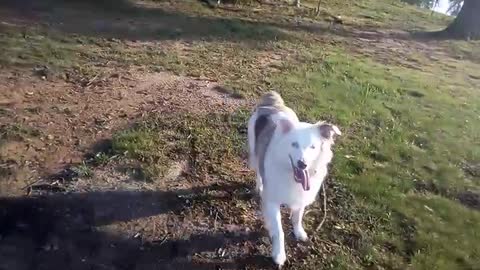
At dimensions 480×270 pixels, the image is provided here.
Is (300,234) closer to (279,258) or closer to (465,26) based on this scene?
(279,258)

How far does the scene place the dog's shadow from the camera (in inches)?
167

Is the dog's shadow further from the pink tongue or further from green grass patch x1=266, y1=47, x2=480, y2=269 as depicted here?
green grass patch x1=266, y1=47, x2=480, y2=269

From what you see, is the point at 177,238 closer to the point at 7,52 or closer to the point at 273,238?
the point at 273,238

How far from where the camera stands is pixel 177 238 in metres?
4.64

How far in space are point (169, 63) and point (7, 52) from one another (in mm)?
2478

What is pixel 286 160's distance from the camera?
4055 mm

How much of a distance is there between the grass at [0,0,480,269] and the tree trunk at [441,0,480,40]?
2.43 feet

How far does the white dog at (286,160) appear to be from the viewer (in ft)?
12.9

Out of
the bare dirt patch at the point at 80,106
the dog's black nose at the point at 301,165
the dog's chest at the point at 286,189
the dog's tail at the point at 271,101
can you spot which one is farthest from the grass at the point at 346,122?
the dog's black nose at the point at 301,165

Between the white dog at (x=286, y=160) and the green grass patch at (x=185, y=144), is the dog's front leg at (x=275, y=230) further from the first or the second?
the green grass patch at (x=185, y=144)

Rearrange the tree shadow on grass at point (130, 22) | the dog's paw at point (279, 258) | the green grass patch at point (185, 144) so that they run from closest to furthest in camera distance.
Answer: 1. the dog's paw at point (279, 258)
2. the green grass patch at point (185, 144)
3. the tree shadow on grass at point (130, 22)

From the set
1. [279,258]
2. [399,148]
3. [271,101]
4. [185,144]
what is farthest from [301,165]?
[399,148]

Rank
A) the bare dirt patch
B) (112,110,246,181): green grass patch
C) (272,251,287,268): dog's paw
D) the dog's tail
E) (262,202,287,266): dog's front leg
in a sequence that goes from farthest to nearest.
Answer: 1. (112,110,246,181): green grass patch
2. the bare dirt patch
3. the dog's tail
4. (272,251,287,268): dog's paw
5. (262,202,287,266): dog's front leg

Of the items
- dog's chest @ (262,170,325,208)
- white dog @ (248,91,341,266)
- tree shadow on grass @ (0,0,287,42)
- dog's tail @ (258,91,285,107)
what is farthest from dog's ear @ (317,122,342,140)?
tree shadow on grass @ (0,0,287,42)
